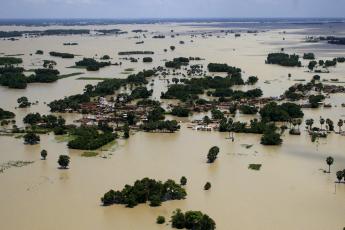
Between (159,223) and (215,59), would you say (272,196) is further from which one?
(215,59)

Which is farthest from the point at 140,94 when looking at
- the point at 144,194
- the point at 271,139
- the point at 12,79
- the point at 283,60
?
the point at 283,60

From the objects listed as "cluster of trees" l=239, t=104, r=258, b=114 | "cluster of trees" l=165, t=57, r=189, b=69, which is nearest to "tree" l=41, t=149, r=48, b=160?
"cluster of trees" l=239, t=104, r=258, b=114

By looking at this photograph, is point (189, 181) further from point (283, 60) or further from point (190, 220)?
point (283, 60)

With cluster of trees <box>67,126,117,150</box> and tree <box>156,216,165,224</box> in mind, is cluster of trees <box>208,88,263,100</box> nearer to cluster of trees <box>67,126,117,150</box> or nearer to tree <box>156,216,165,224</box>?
cluster of trees <box>67,126,117,150</box>

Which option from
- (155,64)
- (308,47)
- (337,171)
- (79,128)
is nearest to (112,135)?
(79,128)

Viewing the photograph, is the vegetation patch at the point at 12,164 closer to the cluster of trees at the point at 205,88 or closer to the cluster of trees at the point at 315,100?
the cluster of trees at the point at 205,88

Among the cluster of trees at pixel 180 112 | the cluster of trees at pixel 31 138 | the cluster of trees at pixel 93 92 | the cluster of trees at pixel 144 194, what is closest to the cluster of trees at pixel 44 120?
the cluster of trees at pixel 31 138
